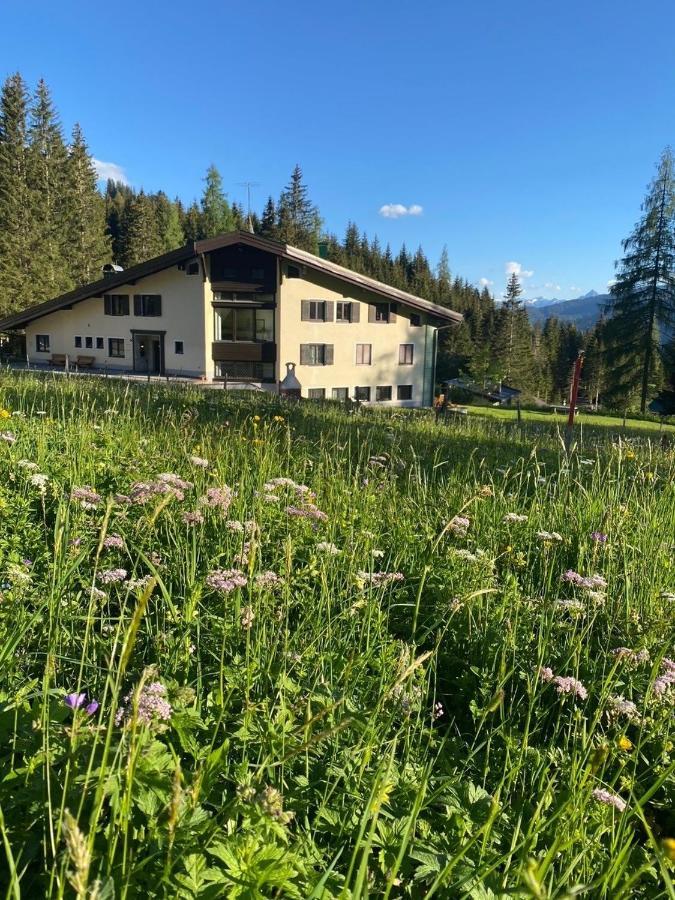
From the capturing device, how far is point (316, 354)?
40812 mm

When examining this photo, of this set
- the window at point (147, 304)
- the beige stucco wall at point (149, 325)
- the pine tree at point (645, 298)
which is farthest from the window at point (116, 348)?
the pine tree at point (645, 298)

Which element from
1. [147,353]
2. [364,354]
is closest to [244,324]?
[147,353]

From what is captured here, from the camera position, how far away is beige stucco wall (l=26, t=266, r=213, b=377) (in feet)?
126

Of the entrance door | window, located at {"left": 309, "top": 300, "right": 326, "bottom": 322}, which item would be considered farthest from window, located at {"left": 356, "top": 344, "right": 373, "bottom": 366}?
the entrance door

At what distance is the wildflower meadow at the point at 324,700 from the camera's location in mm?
1463

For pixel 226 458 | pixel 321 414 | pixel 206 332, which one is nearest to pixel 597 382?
pixel 206 332

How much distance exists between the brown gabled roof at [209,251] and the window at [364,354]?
3.71 m

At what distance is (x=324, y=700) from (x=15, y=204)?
6246 cm

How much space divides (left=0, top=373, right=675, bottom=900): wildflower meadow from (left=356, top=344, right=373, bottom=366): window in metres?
38.4

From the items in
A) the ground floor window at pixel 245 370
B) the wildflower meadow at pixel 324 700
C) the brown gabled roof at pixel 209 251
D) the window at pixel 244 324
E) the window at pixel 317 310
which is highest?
the brown gabled roof at pixel 209 251

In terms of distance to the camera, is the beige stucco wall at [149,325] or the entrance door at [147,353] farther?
the entrance door at [147,353]

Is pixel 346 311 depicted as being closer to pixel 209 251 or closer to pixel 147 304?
pixel 209 251

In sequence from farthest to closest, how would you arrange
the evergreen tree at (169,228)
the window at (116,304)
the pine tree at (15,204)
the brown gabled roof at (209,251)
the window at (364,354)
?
the evergreen tree at (169,228) → the pine tree at (15,204) → the window at (364,354) → the window at (116,304) → the brown gabled roof at (209,251)

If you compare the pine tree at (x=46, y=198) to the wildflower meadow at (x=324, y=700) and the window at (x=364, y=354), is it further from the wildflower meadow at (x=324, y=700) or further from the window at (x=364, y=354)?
the wildflower meadow at (x=324, y=700)
